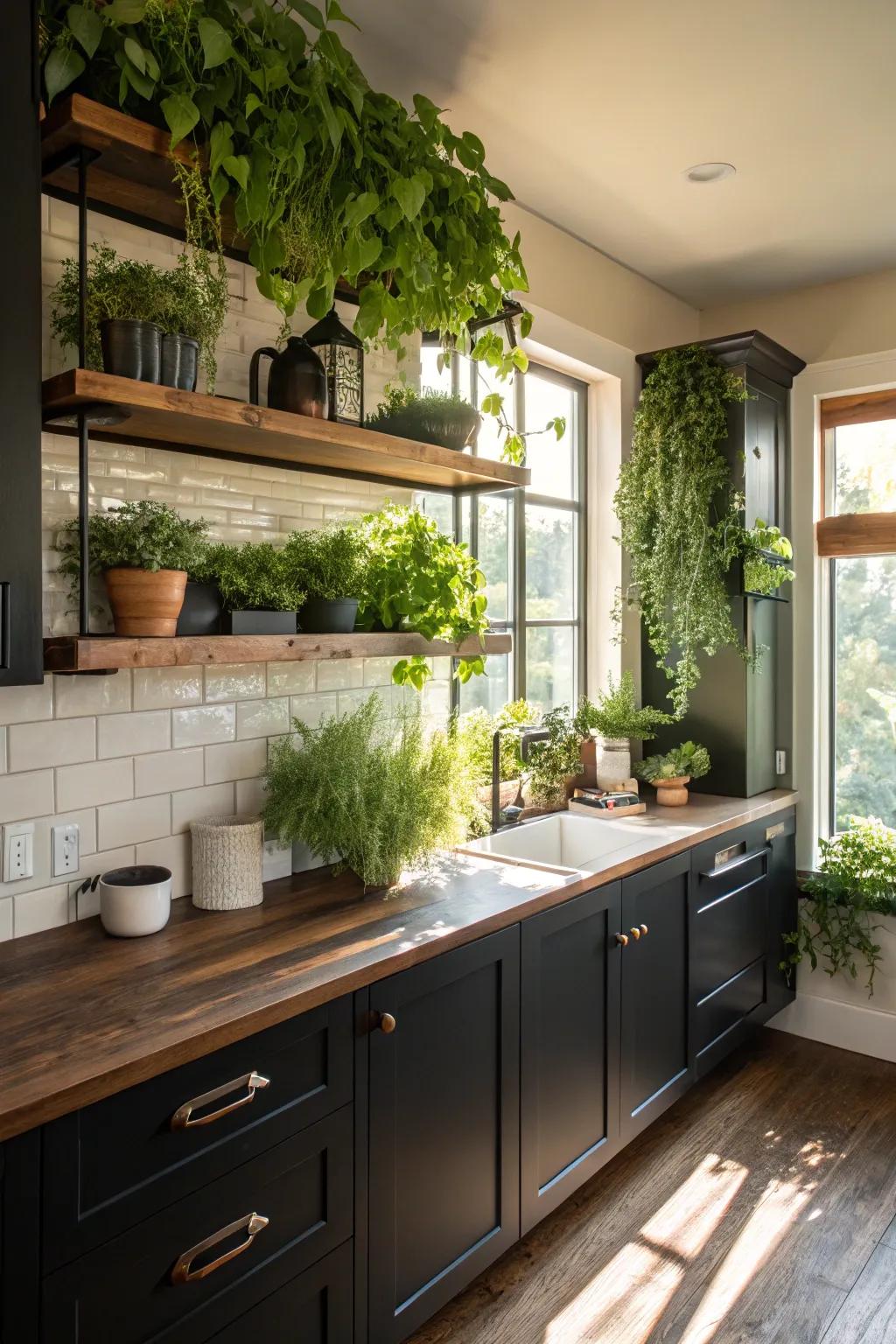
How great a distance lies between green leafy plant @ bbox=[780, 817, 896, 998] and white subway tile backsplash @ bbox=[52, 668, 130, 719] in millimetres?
2730

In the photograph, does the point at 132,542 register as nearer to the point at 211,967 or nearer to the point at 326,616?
the point at 326,616

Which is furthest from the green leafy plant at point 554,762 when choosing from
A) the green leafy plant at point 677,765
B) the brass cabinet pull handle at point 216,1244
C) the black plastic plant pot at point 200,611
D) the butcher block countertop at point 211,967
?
the brass cabinet pull handle at point 216,1244

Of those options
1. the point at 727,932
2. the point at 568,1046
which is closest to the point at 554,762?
the point at 727,932

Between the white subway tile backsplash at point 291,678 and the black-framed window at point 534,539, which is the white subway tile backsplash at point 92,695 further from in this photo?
the black-framed window at point 534,539

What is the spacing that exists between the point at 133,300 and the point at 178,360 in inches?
5.8

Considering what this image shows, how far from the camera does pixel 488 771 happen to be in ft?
9.66

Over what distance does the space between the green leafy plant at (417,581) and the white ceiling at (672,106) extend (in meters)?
1.09

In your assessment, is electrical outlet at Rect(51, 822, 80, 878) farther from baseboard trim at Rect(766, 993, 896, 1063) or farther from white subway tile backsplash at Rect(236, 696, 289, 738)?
baseboard trim at Rect(766, 993, 896, 1063)

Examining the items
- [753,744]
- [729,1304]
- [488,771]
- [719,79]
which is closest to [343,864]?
[488,771]

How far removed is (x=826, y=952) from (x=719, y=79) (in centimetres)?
301

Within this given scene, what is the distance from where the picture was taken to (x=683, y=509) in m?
3.39

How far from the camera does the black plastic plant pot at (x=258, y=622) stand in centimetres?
197

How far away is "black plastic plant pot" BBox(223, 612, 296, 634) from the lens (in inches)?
77.7

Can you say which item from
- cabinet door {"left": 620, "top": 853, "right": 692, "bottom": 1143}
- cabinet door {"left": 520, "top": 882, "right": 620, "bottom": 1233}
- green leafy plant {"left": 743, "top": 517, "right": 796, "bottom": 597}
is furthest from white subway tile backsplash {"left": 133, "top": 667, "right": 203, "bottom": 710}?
green leafy plant {"left": 743, "top": 517, "right": 796, "bottom": 597}
